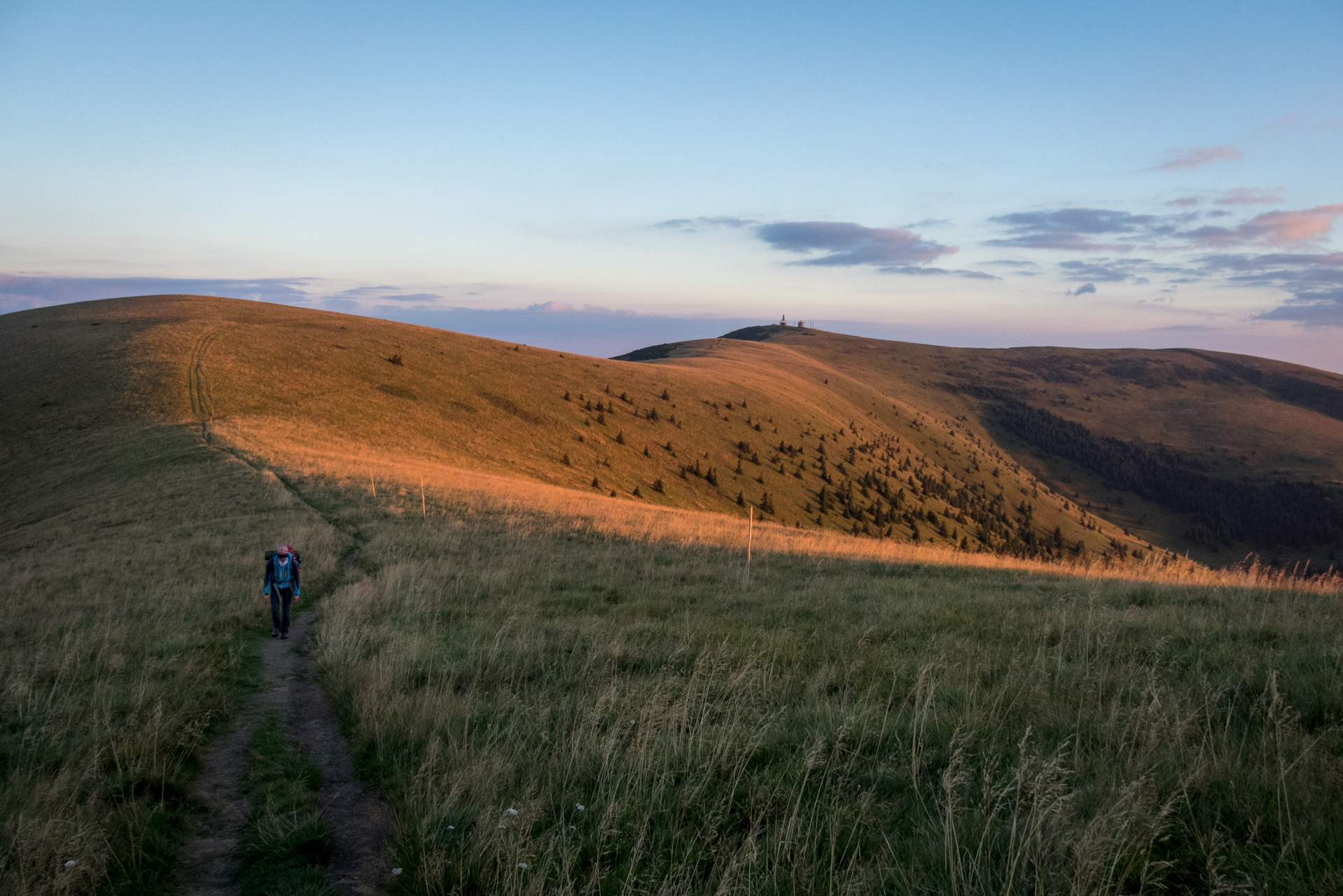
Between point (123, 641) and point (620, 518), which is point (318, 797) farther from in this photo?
point (620, 518)

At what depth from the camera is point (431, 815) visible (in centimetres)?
402

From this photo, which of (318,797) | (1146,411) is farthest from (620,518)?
(1146,411)

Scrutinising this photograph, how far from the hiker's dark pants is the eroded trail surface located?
2731 mm

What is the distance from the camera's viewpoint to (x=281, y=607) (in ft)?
33.8

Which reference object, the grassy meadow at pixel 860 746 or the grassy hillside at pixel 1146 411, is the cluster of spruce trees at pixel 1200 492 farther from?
the grassy meadow at pixel 860 746

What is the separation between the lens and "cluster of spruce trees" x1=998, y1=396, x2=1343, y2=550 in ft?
308

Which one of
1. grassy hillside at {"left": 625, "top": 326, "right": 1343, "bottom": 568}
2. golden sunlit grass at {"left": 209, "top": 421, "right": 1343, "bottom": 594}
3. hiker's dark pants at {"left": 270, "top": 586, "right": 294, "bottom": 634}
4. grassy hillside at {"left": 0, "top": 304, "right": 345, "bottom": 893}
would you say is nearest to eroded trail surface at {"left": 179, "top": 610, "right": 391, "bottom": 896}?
grassy hillside at {"left": 0, "top": 304, "right": 345, "bottom": 893}

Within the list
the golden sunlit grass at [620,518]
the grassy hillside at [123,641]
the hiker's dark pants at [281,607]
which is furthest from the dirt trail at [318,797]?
the golden sunlit grass at [620,518]

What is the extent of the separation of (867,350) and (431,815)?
16794cm

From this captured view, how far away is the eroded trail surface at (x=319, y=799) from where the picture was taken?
4.03 m

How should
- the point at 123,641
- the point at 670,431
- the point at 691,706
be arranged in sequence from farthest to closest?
the point at 670,431 < the point at 123,641 < the point at 691,706

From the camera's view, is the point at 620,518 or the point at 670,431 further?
the point at 670,431

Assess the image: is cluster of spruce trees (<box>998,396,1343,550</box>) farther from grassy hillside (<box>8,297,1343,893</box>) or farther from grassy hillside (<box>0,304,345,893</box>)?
grassy hillside (<box>0,304,345,893</box>)

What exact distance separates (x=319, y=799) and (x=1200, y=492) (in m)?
135
